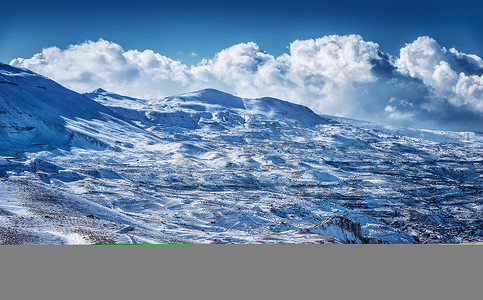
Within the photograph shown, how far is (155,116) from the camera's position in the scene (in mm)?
123562

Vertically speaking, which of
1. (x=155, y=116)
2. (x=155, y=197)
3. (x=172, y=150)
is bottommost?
(x=155, y=197)

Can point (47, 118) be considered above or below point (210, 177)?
above

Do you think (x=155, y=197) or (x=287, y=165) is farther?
(x=287, y=165)

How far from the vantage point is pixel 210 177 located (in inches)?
2135

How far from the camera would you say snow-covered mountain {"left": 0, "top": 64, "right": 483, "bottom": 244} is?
20.8m

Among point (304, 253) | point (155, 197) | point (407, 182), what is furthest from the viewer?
point (407, 182)

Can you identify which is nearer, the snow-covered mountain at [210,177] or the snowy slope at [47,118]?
the snow-covered mountain at [210,177]

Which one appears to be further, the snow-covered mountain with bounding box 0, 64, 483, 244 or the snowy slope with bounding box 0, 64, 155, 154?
the snowy slope with bounding box 0, 64, 155, 154

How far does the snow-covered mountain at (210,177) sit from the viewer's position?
20.8 m

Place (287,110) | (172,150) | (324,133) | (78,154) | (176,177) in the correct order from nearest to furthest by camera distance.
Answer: (176,177)
(78,154)
(172,150)
(324,133)
(287,110)

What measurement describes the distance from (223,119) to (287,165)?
66.7m

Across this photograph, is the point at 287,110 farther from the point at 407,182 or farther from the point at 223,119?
the point at 407,182

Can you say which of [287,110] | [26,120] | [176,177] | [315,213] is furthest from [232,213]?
[287,110]

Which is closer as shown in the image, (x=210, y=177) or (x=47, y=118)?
(x=210, y=177)
